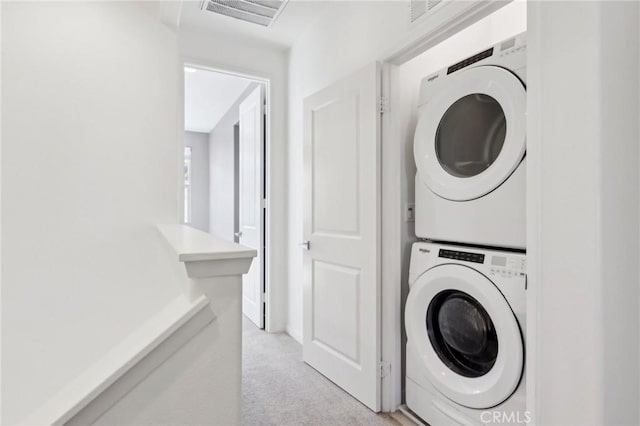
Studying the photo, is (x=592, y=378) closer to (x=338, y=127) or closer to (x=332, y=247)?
(x=332, y=247)

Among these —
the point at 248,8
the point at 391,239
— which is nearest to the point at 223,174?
the point at 248,8

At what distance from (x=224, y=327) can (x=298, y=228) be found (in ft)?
7.21

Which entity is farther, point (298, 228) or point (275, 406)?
point (298, 228)

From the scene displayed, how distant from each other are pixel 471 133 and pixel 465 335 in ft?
3.04

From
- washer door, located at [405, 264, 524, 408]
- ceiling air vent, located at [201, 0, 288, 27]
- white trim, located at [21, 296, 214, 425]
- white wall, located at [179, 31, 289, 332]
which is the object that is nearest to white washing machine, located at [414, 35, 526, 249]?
washer door, located at [405, 264, 524, 408]

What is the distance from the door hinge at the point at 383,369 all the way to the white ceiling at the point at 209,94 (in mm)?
2649

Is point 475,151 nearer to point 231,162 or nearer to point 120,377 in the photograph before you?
point 120,377

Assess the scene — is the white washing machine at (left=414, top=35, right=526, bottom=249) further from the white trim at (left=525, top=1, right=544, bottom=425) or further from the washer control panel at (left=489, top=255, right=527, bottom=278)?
the white trim at (left=525, top=1, right=544, bottom=425)

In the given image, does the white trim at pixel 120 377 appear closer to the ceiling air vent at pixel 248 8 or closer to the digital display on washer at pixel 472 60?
the digital display on washer at pixel 472 60

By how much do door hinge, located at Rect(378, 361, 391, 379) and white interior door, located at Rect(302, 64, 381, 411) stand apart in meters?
0.03

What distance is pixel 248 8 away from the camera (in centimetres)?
250

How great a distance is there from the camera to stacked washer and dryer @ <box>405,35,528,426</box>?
1.39 m

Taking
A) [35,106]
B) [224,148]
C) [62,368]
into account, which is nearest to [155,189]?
[35,106]

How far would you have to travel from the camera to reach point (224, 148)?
569cm
